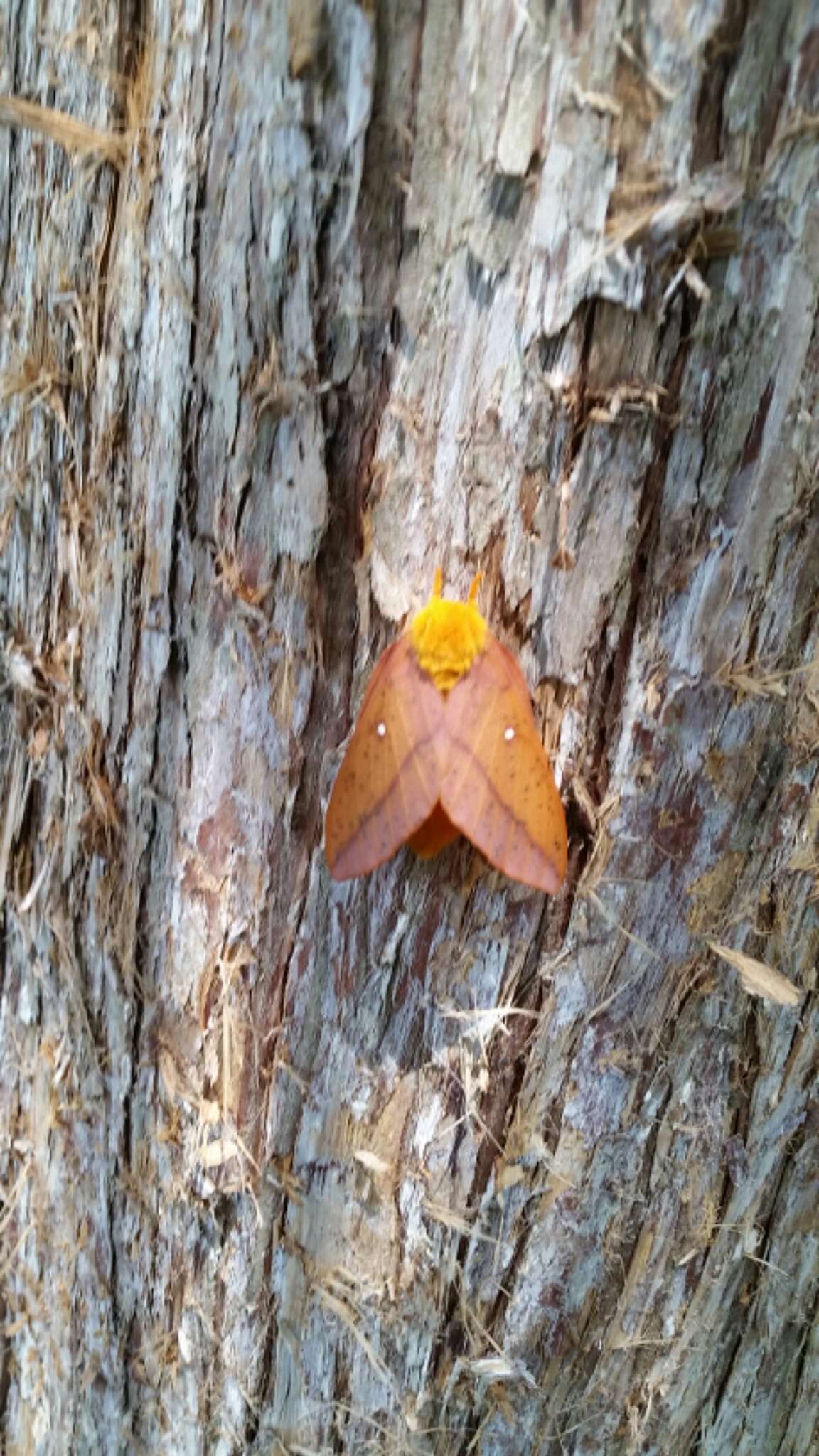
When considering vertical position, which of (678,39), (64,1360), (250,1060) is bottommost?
(64,1360)

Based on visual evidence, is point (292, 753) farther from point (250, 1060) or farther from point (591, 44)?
point (591, 44)

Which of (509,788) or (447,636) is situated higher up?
(447,636)

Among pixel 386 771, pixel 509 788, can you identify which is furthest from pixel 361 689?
pixel 509 788

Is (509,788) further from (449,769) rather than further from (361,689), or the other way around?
(361,689)

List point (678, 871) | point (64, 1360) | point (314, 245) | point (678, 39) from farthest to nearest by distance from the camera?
point (64, 1360), point (678, 871), point (314, 245), point (678, 39)

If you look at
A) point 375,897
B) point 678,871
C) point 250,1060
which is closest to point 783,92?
point 678,871
